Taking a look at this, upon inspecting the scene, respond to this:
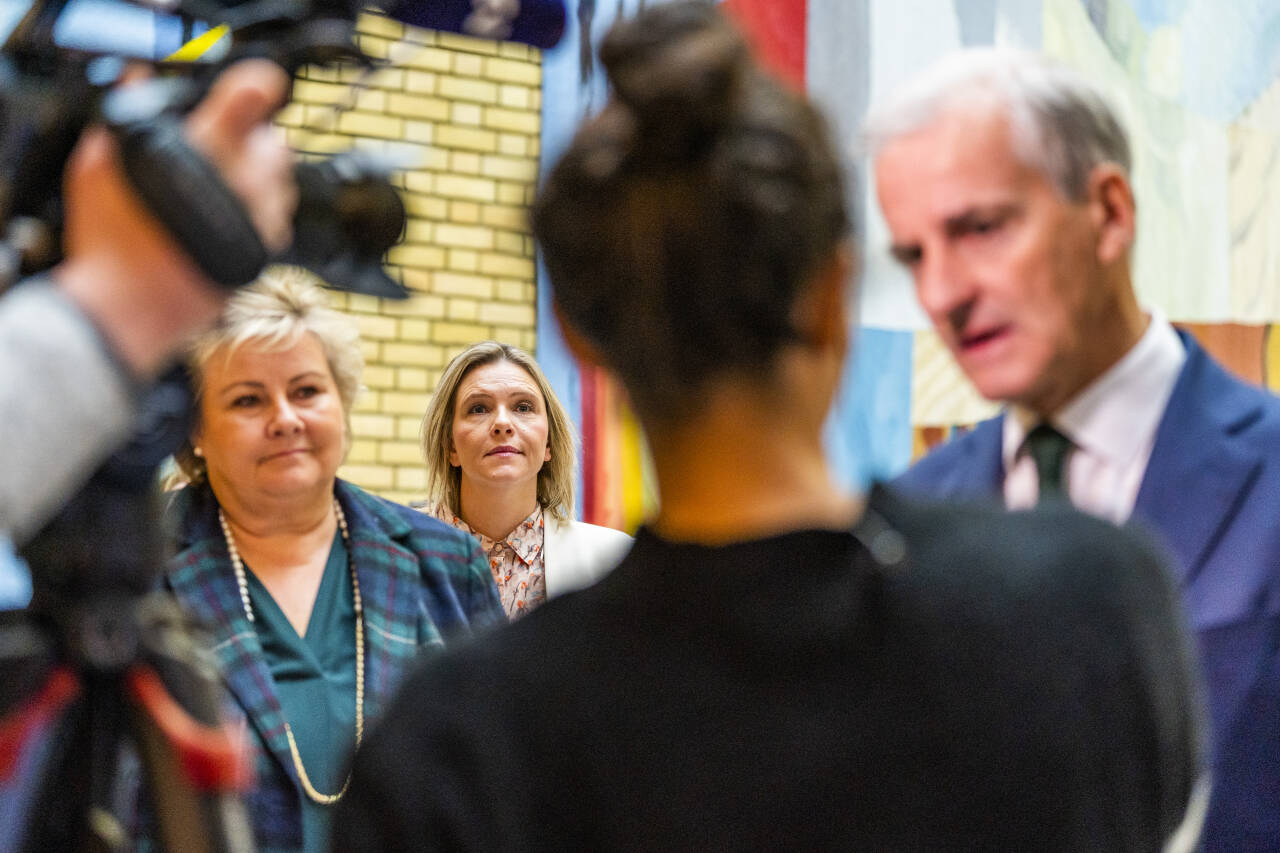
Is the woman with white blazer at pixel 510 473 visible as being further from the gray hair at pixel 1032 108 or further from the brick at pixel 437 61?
the gray hair at pixel 1032 108

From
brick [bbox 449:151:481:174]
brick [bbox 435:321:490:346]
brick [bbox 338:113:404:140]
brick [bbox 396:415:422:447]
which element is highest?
brick [bbox 338:113:404:140]

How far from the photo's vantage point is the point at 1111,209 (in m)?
1.13

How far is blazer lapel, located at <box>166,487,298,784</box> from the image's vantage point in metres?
1.73

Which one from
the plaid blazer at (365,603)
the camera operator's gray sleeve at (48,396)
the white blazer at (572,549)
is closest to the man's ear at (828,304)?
the camera operator's gray sleeve at (48,396)

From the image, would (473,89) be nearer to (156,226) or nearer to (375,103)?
(375,103)

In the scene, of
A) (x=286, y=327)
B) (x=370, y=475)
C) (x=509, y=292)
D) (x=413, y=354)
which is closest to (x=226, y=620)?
(x=286, y=327)

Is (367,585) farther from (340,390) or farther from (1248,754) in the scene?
(1248,754)

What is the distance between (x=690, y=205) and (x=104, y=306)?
0.94 ft

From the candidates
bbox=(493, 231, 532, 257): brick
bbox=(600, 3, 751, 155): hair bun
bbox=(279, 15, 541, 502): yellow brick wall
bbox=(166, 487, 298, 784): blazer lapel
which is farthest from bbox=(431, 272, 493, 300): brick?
bbox=(600, 3, 751, 155): hair bun

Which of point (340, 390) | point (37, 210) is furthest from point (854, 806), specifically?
point (340, 390)

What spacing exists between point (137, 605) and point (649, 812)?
322 mm

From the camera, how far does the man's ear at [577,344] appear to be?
735 millimetres

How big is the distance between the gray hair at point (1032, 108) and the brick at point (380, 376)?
2818 millimetres

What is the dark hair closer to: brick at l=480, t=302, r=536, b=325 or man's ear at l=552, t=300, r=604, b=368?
man's ear at l=552, t=300, r=604, b=368
